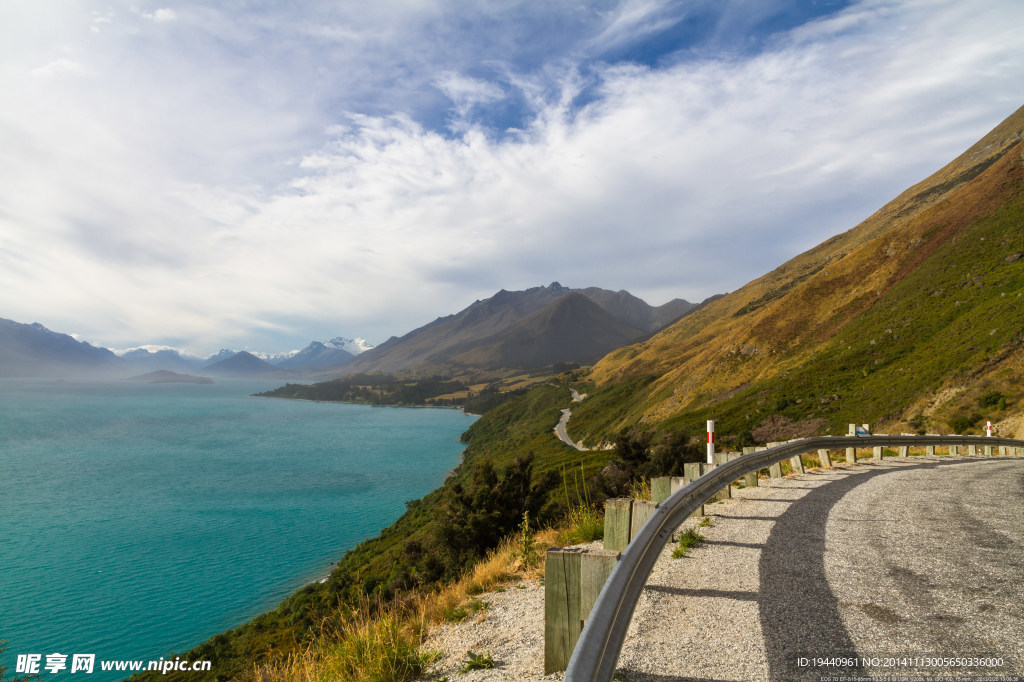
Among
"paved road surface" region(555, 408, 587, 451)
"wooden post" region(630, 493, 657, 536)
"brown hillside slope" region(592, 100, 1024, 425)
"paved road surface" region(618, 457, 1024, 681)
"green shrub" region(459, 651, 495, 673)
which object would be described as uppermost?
"brown hillside slope" region(592, 100, 1024, 425)

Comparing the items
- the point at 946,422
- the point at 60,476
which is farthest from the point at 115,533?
the point at 946,422

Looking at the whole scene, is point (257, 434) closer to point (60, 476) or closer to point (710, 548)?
point (60, 476)

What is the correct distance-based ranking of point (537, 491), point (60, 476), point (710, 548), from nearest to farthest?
1. point (710, 548)
2. point (537, 491)
3. point (60, 476)

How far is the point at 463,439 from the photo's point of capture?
141 metres

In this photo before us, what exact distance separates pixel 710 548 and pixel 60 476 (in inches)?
4264

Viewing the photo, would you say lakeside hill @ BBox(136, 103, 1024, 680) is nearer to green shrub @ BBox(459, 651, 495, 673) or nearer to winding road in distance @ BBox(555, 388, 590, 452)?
→ winding road in distance @ BBox(555, 388, 590, 452)

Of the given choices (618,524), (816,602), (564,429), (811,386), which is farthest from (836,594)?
(564,429)

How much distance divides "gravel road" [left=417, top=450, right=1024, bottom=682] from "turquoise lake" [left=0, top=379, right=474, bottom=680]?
38257mm

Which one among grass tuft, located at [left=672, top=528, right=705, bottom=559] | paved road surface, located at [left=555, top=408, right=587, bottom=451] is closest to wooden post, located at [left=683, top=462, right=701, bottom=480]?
grass tuft, located at [left=672, top=528, right=705, bottom=559]

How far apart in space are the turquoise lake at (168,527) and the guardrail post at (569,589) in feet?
128

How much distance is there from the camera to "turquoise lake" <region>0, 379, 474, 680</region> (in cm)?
3416

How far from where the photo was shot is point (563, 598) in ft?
11.3

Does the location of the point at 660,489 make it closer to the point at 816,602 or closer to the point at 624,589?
the point at 816,602

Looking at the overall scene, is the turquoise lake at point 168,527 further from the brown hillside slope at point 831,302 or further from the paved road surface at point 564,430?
the brown hillside slope at point 831,302
